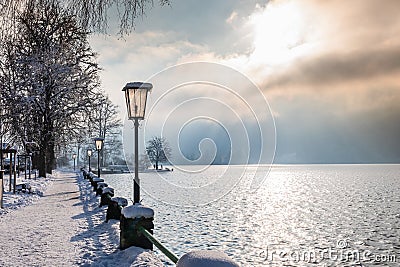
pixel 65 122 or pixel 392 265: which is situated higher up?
pixel 65 122

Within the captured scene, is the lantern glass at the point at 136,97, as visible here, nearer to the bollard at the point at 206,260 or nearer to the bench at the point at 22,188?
the bollard at the point at 206,260

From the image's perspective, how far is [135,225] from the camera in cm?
552

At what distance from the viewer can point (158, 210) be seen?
1694 cm

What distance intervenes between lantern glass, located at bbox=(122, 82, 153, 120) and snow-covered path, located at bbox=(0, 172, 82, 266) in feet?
8.75

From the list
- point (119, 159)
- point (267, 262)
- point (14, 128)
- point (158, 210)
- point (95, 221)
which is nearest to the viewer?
point (95, 221)

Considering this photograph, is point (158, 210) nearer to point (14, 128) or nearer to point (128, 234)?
point (14, 128)

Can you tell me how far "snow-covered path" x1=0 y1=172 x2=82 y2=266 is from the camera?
5414 millimetres

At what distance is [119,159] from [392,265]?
7028 cm

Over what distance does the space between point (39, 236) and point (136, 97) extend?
10.9 feet

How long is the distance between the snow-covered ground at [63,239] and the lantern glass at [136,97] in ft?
7.71

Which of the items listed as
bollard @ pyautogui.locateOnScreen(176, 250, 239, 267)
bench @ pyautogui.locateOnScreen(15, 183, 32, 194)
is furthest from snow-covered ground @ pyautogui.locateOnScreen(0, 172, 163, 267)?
bench @ pyautogui.locateOnScreen(15, 183, 32, 194)

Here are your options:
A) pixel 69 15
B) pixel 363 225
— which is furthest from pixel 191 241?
pixel 363 225

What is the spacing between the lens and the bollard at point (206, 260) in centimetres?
247

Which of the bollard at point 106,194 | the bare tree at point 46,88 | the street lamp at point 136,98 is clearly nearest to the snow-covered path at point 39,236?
the bollard at point 106,194
